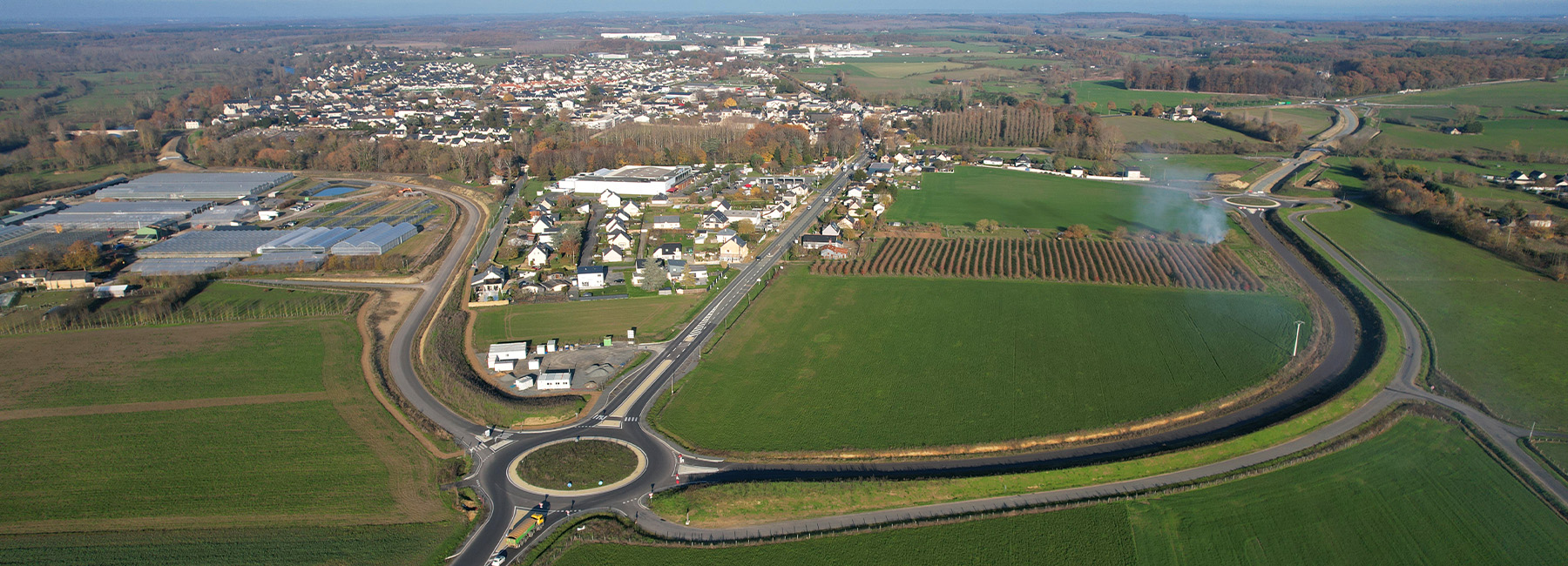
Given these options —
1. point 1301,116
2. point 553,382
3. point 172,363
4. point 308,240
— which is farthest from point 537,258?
point 1301,116

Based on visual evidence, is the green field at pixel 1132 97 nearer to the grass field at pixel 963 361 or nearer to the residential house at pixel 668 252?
the grass field at pixel 963 361

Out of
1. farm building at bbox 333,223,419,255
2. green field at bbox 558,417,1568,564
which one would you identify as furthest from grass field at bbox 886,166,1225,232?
farm building at bbox 333,223,419,255

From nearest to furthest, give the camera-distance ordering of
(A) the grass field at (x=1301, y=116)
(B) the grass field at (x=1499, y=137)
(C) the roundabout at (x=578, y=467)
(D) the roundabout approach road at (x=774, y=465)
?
1. (D) the roundabout approach road at (x=774, y=465)
2. (C) the roundabout at (x=578, y=467)
3. (B) the grass field at (x=1499, y=137)
4. (A) the grass field at (x=1301, y=116)

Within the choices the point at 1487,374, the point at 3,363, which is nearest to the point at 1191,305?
the point at 1487,374

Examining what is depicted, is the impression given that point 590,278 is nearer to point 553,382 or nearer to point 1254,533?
point 553,382

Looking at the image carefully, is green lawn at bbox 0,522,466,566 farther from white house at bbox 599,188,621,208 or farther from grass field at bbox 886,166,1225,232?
grass field at bbox 886,166,1225,232

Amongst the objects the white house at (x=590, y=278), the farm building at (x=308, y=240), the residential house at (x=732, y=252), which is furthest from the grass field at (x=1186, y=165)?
the farm building at (x=308, y=240)

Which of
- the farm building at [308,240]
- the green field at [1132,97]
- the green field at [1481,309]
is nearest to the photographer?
the green field at [1481,309]
